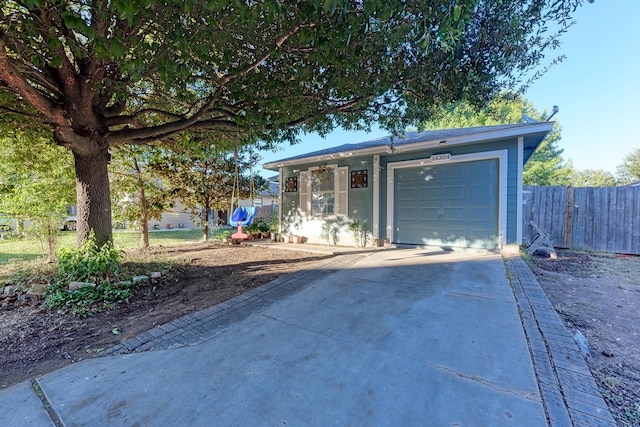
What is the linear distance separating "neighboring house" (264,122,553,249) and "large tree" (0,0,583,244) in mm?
1928

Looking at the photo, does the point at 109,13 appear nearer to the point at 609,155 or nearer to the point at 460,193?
the point at 460,193

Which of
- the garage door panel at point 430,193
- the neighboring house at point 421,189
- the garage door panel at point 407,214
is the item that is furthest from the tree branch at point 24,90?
the garage door panel at point 430,193

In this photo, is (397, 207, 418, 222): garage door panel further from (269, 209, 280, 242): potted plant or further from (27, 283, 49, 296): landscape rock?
(27, 283, 49, 296): landscape rock

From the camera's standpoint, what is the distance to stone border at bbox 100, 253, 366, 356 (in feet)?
7.80

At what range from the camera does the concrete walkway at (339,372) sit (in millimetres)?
1509

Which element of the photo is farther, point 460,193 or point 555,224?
point 555,224

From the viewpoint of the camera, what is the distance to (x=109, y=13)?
9.20 feet

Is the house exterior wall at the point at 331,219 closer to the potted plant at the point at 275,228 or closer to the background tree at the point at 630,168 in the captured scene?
the potted plant at the point at 275,228

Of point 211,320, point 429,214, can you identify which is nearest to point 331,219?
point 429,214

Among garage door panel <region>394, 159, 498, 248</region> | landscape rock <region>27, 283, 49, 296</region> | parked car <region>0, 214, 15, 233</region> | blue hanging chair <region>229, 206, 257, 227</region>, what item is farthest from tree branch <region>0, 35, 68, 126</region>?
garage door panel <region>394, 159, 498, 248</region>

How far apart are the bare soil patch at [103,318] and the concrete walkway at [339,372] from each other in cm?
27

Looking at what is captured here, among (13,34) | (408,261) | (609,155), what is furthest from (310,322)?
(609,155)

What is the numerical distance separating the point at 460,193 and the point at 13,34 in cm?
762

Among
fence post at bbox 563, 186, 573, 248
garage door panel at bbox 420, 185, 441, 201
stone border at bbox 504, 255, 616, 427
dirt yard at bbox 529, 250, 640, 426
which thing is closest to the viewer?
stone border at bbox 504, 255, 616, 427
